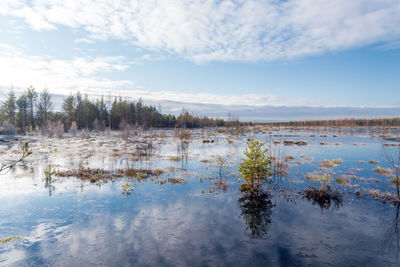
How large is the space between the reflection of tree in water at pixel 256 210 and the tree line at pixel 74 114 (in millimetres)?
45488

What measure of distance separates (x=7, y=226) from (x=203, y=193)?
34.2 feet

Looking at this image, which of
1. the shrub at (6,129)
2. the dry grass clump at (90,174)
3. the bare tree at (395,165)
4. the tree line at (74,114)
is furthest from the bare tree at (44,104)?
the bare tree at (395,165)

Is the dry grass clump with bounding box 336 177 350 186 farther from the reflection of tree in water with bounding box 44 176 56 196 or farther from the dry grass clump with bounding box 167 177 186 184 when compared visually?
the reflection of tree in water with bounding box 44 176 56 196

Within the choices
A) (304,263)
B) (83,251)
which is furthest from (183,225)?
(304,263)

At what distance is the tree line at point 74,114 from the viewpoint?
226ft

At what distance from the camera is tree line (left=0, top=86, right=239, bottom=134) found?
6894 cm

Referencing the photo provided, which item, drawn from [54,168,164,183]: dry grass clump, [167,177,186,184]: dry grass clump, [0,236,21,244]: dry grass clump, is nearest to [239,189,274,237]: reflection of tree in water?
[167,177,186,184]: dry grass clump

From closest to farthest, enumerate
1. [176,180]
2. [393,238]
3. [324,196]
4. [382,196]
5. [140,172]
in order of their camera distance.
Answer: [393,238], [382,196], [324,196], [176,180], [140,172]

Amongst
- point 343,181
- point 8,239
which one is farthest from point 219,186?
point 8,239

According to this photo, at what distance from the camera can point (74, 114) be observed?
81625 mm

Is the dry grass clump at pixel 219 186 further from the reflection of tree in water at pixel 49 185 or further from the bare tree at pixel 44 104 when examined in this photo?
the bare tree at pixel 44 104

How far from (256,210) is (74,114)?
284ft

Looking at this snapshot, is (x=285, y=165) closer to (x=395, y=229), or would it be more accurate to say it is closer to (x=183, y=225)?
(x=395, y=229)

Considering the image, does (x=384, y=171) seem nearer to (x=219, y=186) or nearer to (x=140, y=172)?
(x=219, y=186)
